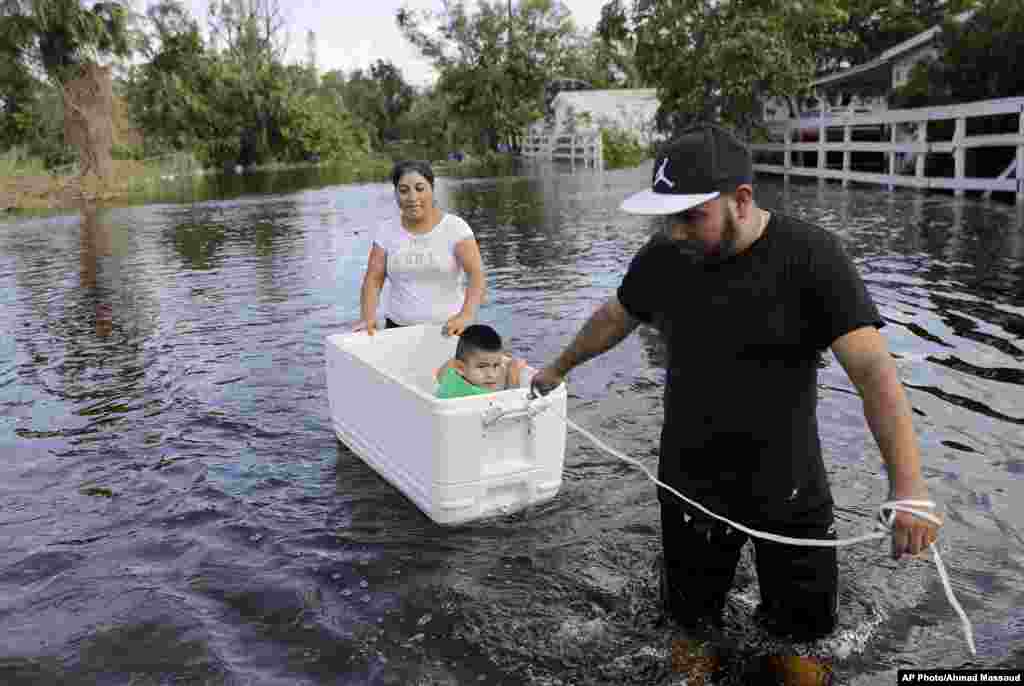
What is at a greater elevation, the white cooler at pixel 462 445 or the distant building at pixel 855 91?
the distant building at pixel 855 91

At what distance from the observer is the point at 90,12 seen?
40188mm

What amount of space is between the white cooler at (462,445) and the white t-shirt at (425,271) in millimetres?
639

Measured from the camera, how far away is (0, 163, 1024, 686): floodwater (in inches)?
147

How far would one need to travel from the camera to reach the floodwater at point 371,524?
12.2 feet

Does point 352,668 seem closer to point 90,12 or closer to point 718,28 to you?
point 718,28

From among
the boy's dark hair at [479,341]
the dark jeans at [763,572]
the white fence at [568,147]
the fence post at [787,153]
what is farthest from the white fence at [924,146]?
the dark jeans at [763,572]

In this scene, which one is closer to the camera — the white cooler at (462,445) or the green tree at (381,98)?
the white cooler at (462,445)

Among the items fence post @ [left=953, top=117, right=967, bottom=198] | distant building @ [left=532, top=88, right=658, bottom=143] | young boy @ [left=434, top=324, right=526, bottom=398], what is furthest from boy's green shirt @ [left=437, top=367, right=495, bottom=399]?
distant building @ [left=532, top=88, right=658, bottom=143]

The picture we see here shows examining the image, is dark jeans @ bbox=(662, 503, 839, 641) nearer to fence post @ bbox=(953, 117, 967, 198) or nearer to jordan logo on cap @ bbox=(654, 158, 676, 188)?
jordan logo on cap @ bbox=(654, 158, 676, 188)

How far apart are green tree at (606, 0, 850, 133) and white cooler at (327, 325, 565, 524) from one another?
25.4m

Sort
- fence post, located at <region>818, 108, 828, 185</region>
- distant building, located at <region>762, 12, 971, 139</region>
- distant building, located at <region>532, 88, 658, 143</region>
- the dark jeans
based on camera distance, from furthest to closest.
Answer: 1. distant building, located at <region>532, 88, 658, 143</region>
2. distant building, located at <region>762, 12, 971, 139</region>
3. fence post, located at <region>818, 108, 828, 185</region>
4. the dark jeans

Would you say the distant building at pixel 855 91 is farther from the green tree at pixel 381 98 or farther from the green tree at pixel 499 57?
the green tree at pixel 381 98

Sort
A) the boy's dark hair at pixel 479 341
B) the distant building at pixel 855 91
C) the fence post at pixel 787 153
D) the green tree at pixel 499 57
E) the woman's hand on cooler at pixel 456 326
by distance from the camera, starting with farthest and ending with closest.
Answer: the green tree at pixel 499 57
the distant building at pixel 855 91
the fence post at pixel 787 153
the woman's hand on cooler at pixel 456 326
the boy's dark hair at pixel 479 341

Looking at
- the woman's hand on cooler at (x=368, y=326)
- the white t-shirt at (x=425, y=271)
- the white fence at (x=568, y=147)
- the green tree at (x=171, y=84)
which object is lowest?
the woman's hand on cooler at (x=368, y=326)
